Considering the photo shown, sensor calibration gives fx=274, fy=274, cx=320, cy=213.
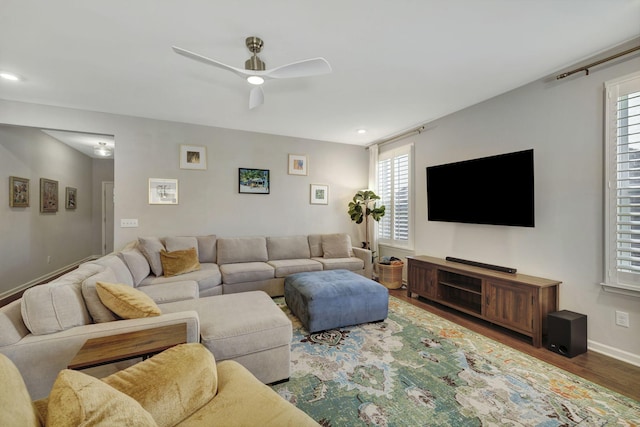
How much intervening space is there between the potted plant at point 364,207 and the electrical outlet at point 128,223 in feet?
11.6

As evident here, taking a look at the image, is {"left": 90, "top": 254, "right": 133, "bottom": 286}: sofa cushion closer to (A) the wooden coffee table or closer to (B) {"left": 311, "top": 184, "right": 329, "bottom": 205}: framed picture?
(A) the wooden coffee table

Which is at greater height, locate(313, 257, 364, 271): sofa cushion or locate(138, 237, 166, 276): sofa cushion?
locate(138, 237, 166, 276): sofa cushion

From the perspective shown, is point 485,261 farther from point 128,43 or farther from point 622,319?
point 128,43

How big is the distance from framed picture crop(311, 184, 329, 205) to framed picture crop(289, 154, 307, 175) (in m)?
0.36

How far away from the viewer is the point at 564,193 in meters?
2.71

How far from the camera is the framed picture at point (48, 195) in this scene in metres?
4.77

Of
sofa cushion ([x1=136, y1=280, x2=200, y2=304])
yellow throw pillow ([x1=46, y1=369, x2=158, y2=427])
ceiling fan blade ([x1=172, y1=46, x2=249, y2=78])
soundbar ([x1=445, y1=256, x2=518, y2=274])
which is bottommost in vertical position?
sofa cushion ([x1=136, y1=280, x2=200, y2=304])

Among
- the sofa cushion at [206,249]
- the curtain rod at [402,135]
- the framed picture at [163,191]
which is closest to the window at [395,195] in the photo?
the curtain rod at [402,135]

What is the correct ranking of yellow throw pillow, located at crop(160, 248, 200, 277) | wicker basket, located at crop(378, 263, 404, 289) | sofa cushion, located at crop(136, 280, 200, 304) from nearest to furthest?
sofa cushion, located at crop(136, 280, 200, 304) → yellow throw pillow, located at crop(160, 248, 200, 277) → wicker basket, located at crop(378, 263, 404, 289)

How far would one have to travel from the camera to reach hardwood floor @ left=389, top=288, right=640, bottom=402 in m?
2.04

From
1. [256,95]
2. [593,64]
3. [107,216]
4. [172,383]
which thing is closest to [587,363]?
[593,64]

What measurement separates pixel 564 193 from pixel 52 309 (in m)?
4.18

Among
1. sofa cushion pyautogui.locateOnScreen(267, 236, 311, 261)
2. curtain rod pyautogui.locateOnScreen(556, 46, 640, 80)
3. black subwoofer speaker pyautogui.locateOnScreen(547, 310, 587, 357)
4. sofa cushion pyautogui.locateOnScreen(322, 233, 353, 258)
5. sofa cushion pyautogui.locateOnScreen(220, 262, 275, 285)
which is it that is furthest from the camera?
sofa cushion pyautogui.locateOnScreen(322, 233, 353, 258)

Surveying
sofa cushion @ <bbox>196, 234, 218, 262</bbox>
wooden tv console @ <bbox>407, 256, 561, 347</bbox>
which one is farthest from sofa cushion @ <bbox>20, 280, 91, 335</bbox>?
wooden tv console @ <bbox>407, 256, 561, 347</bbox>
